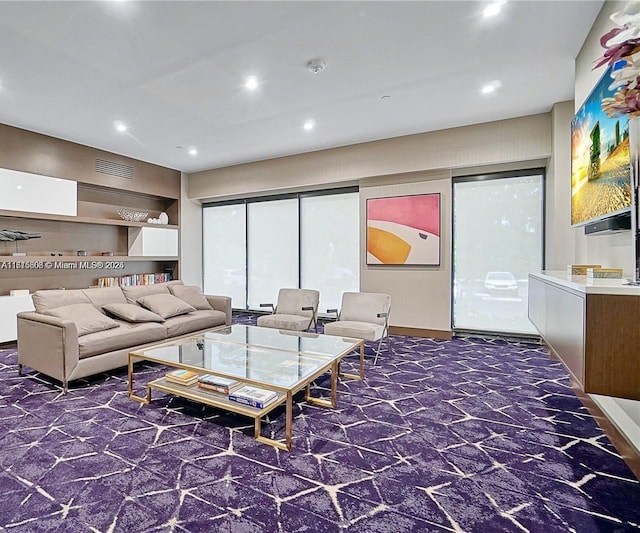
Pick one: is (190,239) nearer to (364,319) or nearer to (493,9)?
(364,319)

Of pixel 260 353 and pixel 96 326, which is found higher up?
pixel 96 326

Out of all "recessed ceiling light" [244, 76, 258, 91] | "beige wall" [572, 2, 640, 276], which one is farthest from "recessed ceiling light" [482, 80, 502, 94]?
"recessed ceiling light" [244, 76, 258, 91]

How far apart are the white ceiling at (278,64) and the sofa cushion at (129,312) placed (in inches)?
95.7

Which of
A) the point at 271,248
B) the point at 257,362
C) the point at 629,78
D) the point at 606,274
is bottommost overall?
the point at 257,362

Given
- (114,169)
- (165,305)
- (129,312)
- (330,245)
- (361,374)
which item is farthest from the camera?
(330,245)

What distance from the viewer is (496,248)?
5.30 metres

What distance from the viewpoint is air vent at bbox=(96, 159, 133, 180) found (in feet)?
19.6

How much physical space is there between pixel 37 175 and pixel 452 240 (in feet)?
20.5

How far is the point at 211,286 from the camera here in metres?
8.02

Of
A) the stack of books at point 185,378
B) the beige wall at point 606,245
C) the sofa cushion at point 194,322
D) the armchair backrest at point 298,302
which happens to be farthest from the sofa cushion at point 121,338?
the beige wall at point 606,245

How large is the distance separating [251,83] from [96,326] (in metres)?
3.03

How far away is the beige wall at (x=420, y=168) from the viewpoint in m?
4.74

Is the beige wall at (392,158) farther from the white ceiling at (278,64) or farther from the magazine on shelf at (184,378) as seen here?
the magazine on shelf at (184,378)

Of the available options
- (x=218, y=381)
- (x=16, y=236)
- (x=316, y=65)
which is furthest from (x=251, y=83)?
(x=16, y=236)
